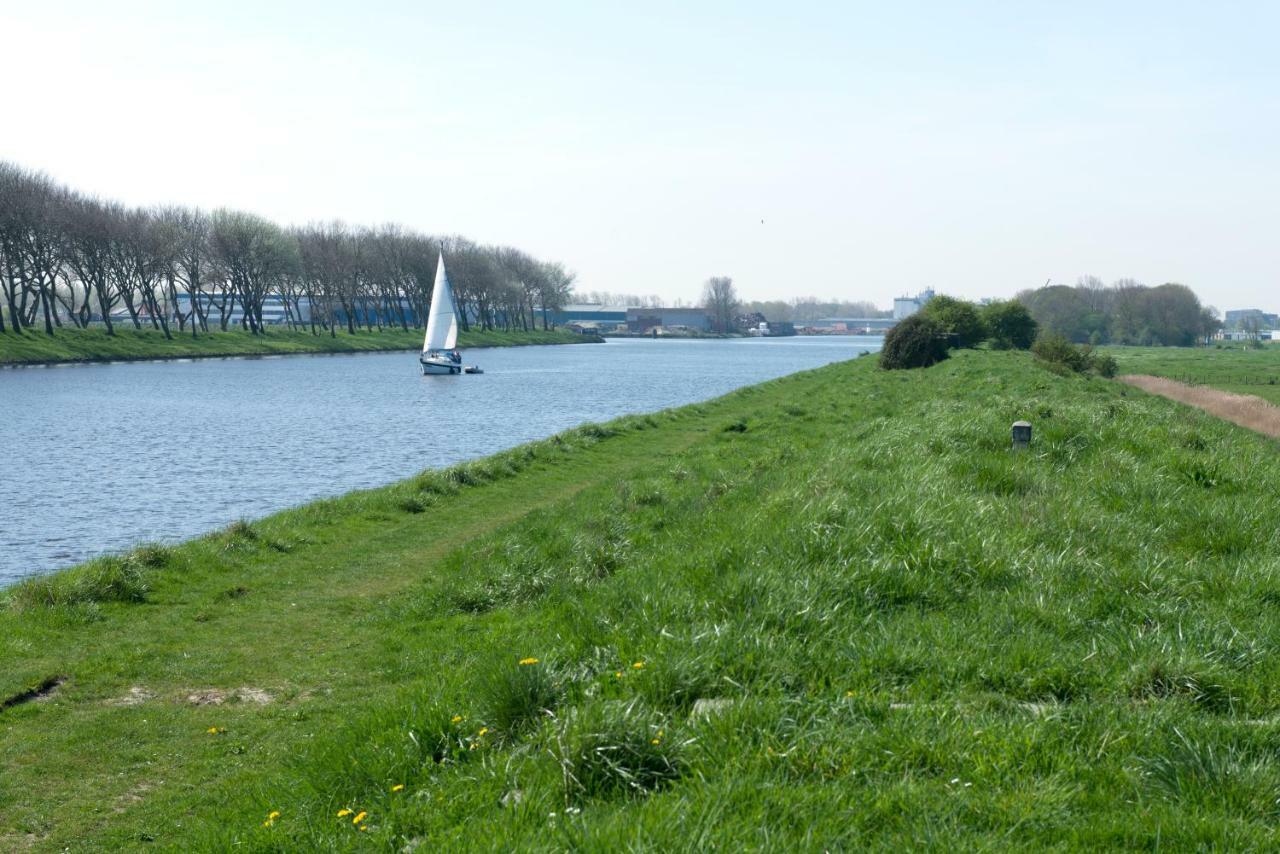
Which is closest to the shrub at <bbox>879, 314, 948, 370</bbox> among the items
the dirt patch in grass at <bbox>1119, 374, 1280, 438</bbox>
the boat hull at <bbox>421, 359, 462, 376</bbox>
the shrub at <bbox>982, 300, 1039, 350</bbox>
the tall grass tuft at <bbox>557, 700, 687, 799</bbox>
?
the dirt patch in grass at <bbox>1119, 374, 1280, 438</bbox>

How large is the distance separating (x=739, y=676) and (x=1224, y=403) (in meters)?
46.6

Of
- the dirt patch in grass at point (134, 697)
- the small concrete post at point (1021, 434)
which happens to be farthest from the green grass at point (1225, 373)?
the dirt patch in grass at point (134, 697)

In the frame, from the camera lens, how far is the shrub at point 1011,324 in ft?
265

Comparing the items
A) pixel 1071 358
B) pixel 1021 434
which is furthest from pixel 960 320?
pixel 1021 434

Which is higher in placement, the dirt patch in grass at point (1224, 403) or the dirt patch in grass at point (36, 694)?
the dirt patch in grass at point (36, 694)

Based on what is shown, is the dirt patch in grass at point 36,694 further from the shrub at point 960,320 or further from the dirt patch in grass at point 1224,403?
the shrub at point 960,320

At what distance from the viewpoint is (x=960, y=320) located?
7781 cm

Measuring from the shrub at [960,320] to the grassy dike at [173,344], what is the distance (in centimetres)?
6299

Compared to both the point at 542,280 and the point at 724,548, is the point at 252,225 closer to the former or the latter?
the point at 542,280

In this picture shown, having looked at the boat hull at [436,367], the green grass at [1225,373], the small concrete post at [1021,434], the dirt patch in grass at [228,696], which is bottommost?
the green grass at [1225,373]

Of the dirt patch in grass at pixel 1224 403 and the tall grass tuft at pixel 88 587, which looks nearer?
the tall grass tuft at pixel 88 587

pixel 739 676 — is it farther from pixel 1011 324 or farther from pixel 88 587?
pixel 1011 324

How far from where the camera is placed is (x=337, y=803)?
5.84 m

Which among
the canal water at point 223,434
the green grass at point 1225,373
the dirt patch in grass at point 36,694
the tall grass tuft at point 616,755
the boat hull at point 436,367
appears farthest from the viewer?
the boat hull at point 436,367
